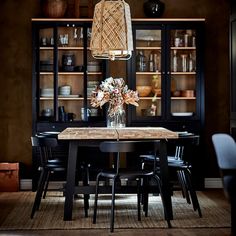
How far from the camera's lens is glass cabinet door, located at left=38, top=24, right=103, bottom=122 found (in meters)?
7.79

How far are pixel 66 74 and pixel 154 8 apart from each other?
142 centimetres

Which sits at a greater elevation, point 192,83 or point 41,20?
point 41,20

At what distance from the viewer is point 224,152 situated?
11.9 feet

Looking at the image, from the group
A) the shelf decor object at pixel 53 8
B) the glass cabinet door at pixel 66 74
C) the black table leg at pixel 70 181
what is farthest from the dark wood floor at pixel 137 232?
the shelf decor object at pixel 53 8

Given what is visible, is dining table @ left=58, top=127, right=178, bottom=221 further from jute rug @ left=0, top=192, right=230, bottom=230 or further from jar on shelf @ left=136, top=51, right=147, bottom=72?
jar on shelf @ left=136, top=51, right=147, bottom=72

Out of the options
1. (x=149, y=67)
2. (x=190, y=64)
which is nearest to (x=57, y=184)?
(x=149, y=67)

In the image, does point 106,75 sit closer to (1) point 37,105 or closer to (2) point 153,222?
(1) point 37,105

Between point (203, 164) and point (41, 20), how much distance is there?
2.78 meters

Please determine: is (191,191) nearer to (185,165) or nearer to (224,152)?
(185,165)

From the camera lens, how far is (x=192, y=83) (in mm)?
7898

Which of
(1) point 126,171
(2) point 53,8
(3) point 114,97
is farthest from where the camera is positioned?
(2) point 53,8

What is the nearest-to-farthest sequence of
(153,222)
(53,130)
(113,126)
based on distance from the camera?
(153,222)
(113,126)
(53,130)

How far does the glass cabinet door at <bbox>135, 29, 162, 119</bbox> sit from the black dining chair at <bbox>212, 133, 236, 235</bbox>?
4.17 metres

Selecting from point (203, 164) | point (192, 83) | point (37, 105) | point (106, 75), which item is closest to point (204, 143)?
point (203, 164)
